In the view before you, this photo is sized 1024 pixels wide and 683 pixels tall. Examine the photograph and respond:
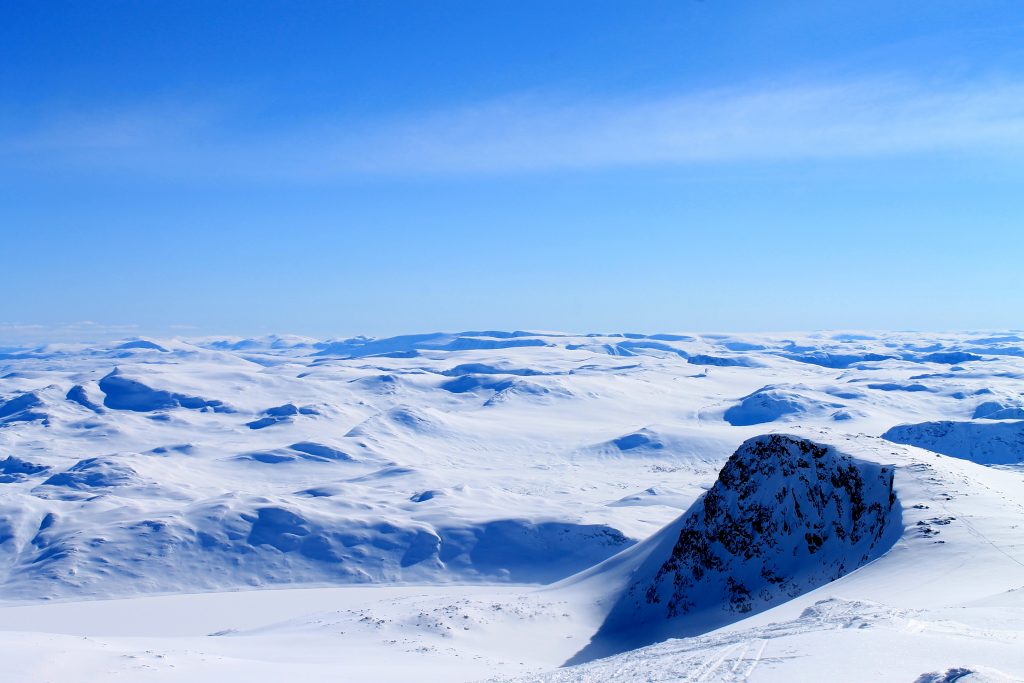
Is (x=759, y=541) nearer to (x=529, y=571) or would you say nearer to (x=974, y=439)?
(x=529, y=571)

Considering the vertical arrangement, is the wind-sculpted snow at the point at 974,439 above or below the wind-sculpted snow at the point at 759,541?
below

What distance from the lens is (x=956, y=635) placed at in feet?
61.3

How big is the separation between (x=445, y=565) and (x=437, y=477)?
4084 cm

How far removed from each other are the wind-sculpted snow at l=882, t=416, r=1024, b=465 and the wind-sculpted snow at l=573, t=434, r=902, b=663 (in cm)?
10858

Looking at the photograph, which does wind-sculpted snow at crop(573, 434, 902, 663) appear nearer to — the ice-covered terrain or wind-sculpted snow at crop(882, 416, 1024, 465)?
the ice-covered terrain

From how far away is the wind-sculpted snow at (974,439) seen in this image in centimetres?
13712

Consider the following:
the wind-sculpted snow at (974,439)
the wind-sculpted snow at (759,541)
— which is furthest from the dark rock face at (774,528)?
the wind-sculpted snow at (974,439)

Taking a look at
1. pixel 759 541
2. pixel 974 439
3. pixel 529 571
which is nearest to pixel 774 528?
pixel 759 541

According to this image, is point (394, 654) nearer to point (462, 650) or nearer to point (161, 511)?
point (462, 650)

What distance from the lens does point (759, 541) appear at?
4434cm

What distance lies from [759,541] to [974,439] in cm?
12181

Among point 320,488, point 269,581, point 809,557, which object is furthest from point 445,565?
point 809,557

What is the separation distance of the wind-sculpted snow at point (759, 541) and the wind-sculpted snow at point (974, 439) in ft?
356

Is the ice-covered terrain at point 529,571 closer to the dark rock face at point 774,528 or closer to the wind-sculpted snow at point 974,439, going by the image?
the dark rock face at point 774,528
